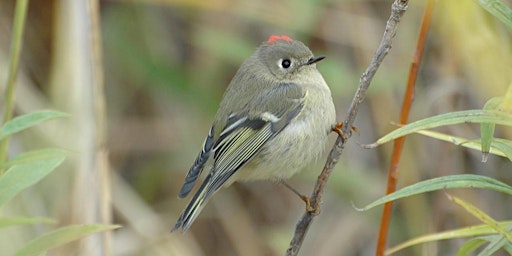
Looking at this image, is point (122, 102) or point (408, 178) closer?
point (408, 178)

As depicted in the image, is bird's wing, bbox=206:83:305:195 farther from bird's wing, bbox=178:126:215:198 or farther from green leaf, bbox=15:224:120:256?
green leaf, bbox=15:224:120:256

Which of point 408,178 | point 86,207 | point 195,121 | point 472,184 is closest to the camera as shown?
point 472,184

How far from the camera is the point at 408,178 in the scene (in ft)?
12.0

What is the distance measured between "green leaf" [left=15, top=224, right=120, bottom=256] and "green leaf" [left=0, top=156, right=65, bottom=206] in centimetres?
10

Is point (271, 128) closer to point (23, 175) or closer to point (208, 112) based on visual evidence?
point (23, 175)

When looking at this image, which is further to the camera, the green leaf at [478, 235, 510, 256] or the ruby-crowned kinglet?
the ruby-crowned kinglet

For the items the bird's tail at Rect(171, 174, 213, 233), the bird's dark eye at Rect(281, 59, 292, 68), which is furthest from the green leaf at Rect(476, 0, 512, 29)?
the bird's dark eye at Rect(281, 59, 292, 68)

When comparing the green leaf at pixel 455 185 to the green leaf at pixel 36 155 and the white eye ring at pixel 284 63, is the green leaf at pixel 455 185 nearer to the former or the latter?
the green leaf at pixel 36 155

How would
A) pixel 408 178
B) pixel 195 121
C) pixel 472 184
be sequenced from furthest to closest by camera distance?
pixel 195 121
pixel 408 178
pixel 472 184

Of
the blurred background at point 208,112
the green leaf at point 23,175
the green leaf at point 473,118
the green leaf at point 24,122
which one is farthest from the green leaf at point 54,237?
the blurred background at point 208,112

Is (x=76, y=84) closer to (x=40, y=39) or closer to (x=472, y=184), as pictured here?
(x=40, y=39)

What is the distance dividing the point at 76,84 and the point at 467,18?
139 centimetres

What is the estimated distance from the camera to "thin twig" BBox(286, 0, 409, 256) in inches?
68.0

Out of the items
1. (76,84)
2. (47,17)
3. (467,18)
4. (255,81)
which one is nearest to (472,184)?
(467,18)
